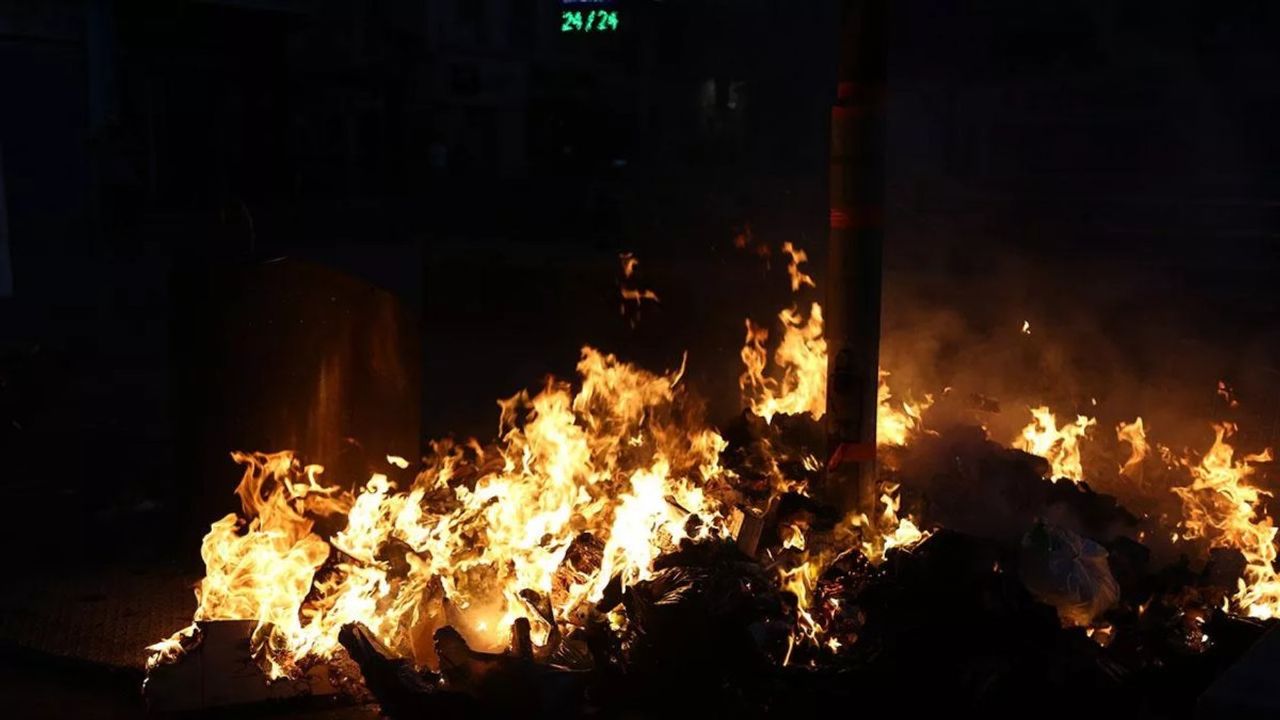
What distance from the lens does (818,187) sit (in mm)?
28609

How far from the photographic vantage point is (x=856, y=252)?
5.98 meters

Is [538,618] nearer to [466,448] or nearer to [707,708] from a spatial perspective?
[707,708]

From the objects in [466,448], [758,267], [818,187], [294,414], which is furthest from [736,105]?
[294,414]

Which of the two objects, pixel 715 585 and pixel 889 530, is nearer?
pixel 715 585

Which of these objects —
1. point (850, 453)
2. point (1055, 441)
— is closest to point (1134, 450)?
point (1055, 441)

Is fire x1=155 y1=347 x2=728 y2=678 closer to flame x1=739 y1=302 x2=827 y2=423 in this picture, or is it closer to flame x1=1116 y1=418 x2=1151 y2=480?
flame x1=739 y1=302 x2=827 y2=423

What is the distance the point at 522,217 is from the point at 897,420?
23.2 meters

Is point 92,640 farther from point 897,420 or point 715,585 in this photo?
point 897,420

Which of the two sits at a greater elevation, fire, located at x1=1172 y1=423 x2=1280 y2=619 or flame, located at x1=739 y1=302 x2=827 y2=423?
flame, located at x1=739 y1=302 x2=827 y2=423

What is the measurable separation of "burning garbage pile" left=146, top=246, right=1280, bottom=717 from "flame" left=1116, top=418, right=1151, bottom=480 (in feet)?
1.14

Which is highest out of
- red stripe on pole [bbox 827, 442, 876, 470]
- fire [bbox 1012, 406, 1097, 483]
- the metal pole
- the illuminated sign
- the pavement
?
the illuminated sign

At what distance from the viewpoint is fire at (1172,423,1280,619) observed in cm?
581

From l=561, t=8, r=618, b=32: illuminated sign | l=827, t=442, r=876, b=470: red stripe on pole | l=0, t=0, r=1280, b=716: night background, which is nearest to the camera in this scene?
l=827, t=442, r=876, b=470: red stripe on pole

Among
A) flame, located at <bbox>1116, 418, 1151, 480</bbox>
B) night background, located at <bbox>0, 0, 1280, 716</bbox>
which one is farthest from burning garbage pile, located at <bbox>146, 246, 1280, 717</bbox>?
night background, located at <bbox>0, 0, 1280, 716</bbox>
